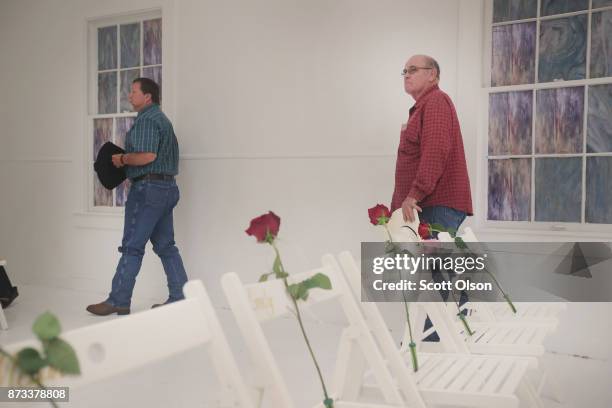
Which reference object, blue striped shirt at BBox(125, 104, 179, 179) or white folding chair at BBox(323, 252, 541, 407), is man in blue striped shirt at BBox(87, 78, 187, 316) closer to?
A: blue striped shirt at BBox(125, 104, 179, 179)

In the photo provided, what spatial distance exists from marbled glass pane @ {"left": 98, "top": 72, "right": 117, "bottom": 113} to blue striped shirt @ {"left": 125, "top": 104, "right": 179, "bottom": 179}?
1.18 metres

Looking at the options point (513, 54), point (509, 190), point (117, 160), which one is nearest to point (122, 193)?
point (117, 160)

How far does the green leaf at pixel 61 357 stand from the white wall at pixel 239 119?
2.85 m

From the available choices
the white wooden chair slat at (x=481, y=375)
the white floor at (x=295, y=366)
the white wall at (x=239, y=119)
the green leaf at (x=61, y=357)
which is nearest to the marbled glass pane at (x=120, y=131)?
the white wall at (x=239, y=119)

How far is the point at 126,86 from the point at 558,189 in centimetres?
379

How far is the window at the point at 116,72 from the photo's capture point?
5.38 metres

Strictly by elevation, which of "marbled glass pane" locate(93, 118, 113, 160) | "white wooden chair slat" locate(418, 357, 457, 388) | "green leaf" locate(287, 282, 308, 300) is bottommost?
"white wooden chair slat" locate(418, 357, 457, 388)

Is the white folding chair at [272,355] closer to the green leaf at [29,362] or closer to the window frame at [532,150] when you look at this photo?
the green leaf at [29,362]

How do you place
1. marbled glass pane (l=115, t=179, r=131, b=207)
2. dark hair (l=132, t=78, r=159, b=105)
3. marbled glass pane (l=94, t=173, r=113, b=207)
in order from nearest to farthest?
dark hair (l=132, t=78, r=159, b=105) < marbled glass pane (l=115, t=179, r=131, b=207) < marbled glass pane (l=94, t=173, r=113, b=207)

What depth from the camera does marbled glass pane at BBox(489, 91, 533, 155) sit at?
3.83 meters

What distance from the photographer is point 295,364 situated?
337cm

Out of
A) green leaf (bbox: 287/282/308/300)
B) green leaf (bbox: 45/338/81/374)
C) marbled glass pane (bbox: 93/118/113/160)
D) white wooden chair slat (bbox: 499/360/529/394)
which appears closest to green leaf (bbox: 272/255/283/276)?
green leaf (bbox: 287/282/308/300)

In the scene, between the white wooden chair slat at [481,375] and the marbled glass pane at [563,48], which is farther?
the marbled glass pane at [563,48]

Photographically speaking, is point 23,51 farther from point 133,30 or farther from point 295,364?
point 295,364
